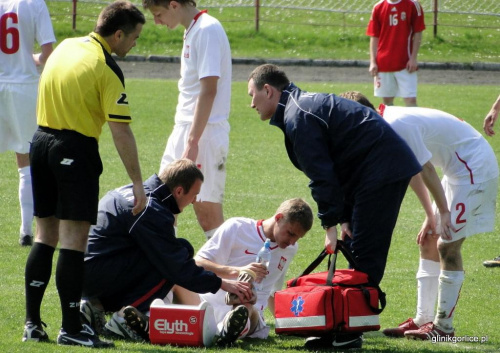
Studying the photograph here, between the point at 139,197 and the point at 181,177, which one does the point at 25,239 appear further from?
the point at 139,197

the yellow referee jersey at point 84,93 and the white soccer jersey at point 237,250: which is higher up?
the yellow referee jersey at point 84,93

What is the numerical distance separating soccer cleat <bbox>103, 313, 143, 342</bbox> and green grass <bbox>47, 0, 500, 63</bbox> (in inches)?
811

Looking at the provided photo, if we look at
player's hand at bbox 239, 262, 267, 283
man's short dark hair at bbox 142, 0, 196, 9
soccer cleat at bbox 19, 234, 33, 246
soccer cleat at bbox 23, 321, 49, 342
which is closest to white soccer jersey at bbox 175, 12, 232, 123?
man's short dark hair at bbox 142, 0, 196, 9

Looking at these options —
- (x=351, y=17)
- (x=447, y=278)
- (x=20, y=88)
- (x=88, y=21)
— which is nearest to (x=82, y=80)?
(x=447, y=278)

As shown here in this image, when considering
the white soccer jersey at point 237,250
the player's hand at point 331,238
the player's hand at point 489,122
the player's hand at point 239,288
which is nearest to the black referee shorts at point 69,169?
the player's hand at point 239,288

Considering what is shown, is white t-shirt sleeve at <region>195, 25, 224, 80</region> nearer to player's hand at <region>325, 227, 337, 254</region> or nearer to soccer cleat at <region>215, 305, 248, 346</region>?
player's hand at <region>325, 227, 337, 254</region>

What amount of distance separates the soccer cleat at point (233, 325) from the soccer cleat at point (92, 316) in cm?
82

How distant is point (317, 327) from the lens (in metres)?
5.89

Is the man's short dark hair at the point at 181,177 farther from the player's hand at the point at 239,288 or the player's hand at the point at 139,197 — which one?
the player's hand at the point at 239,288

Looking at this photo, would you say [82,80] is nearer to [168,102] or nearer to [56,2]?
[168,102]

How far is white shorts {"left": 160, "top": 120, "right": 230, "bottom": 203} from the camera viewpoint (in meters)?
7.79

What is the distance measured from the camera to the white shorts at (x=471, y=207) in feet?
21.9

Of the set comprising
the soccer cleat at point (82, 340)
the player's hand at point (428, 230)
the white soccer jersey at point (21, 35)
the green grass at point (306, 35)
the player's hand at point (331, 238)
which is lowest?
the green grass at point (306, 35)

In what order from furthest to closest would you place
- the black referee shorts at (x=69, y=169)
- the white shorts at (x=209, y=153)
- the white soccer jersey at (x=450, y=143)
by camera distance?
1. the white shorts at (x=209, y=153)
2. the white soccer jersey at (x=450, y=143)
3. the black referee shorts at (x=69, y=169)
